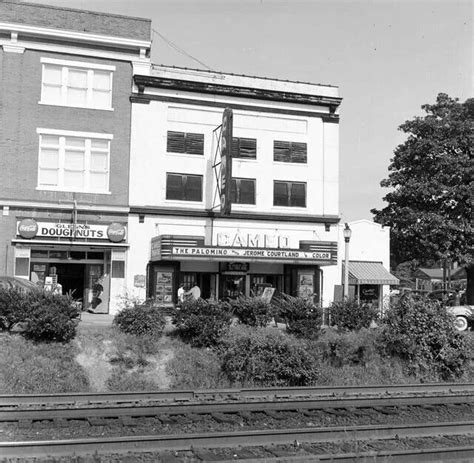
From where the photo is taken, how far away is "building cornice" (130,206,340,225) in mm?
28641

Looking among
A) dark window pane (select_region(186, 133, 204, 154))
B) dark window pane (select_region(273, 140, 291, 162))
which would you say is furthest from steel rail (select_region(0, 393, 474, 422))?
dark window pane (select_region(273, 140, 291, 162))

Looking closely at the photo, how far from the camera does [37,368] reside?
48.1ft

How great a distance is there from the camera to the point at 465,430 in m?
10.3

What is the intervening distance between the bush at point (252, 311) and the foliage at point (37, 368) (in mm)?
5267

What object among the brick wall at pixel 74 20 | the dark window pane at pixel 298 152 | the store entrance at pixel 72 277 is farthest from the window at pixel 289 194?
the store entrance at pixel 72 277

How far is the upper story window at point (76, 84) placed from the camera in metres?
28.1

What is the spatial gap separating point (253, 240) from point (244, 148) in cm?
473

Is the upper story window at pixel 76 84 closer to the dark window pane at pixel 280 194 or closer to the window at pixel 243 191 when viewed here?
the window at pixel 243 191

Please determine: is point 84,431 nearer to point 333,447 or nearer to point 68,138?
point 333,447

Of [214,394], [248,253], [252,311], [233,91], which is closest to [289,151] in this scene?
[233,91]

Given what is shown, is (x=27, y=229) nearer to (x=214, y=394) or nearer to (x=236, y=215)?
(x=236, y=215)

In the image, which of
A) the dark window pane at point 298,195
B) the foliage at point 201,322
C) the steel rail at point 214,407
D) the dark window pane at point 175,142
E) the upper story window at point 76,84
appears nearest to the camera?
the steel rail at point 214,407

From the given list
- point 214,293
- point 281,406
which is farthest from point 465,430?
point 214,293

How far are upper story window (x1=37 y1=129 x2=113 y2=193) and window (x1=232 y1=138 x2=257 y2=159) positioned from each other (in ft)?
20.3
